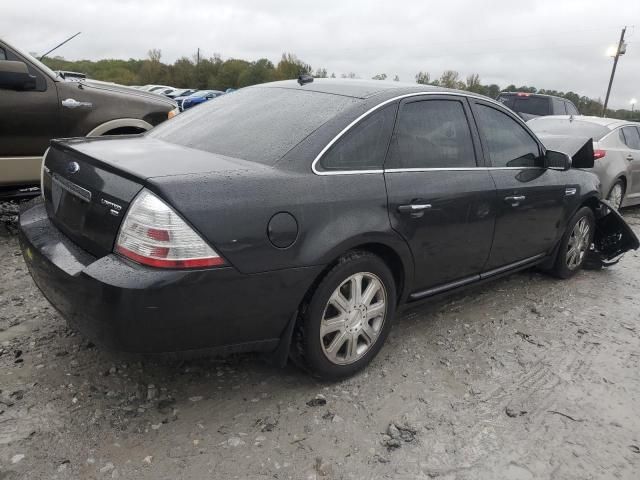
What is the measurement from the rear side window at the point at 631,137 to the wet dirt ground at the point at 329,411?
17.9 feet

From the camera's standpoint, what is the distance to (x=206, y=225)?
7.30ft

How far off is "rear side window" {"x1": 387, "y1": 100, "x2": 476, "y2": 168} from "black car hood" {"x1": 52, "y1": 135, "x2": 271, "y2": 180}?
0.93m

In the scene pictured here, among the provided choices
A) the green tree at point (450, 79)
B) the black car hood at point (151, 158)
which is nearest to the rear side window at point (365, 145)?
the black car hood at point (151, 158)

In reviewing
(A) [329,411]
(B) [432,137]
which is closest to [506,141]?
(B) [432,137]

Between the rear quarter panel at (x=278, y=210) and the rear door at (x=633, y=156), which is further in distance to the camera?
the rear door at (x=633, y=156)

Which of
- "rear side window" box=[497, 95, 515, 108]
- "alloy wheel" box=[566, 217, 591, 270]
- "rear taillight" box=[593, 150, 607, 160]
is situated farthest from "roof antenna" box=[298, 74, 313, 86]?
"rear side window" box=[497, 95, 515, 108]

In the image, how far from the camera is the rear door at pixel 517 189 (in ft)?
12.2

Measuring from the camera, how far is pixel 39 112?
16.3 feet

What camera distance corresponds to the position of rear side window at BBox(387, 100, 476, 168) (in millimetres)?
3092

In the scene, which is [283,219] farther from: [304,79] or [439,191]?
[304,79]

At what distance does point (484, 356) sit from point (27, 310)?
2931 mm

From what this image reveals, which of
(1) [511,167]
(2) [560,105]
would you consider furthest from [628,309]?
(2) [560,105]

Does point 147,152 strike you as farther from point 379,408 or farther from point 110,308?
point 379,408

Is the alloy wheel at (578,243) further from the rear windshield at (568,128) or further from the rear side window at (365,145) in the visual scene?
the rear windshield at (568,128)
